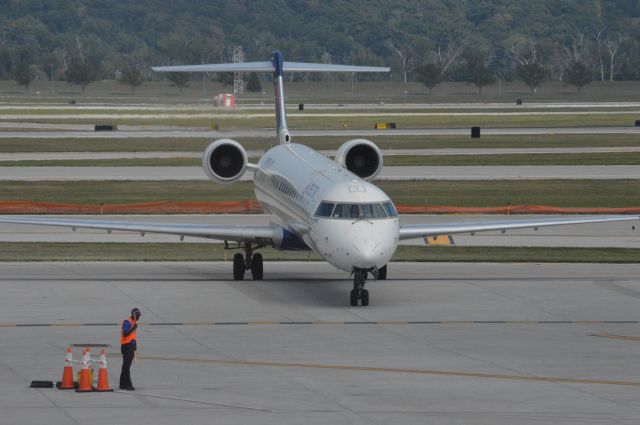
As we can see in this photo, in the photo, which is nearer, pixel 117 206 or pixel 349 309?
pixel 349 309

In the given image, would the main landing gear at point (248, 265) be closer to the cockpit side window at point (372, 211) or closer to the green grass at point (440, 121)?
the cockpit side window at point (372, 211)

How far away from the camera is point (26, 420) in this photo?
19.3m

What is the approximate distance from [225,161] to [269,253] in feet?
15.1

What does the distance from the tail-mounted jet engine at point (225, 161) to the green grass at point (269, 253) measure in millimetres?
3332

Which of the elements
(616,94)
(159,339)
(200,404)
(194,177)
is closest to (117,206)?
(194,177)

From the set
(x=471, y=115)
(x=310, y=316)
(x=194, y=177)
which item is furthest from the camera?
(x=471, y=115)

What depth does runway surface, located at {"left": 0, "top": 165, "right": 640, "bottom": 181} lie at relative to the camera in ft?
219

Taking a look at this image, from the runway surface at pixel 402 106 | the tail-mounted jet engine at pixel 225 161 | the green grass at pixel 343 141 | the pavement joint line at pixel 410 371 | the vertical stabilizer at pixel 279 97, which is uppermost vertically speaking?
the vertical stabilizer at pixel 279 97

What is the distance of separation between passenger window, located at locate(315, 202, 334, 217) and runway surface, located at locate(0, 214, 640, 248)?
46.4ft

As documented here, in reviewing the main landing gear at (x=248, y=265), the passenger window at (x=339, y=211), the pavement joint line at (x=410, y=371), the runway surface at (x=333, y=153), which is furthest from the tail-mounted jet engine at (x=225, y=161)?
the runway surface at (x=333, y=153)

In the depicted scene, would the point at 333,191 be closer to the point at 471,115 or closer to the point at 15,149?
the point at 15,149

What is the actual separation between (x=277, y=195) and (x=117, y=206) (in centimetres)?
1802

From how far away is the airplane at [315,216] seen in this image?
98.8ft

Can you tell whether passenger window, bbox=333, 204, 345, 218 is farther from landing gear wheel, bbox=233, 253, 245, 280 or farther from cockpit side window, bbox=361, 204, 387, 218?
landing gear wheel, bbox=233, 253, 245, 280
